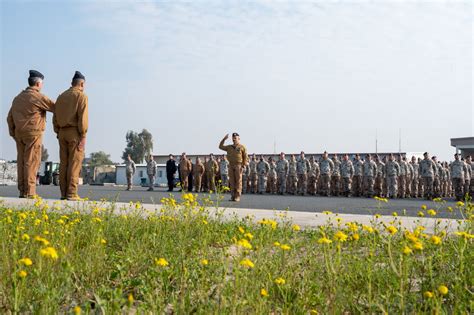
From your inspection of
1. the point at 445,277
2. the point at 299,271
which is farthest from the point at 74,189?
the point at 445,277

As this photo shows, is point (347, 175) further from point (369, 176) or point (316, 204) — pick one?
point (316, 204)

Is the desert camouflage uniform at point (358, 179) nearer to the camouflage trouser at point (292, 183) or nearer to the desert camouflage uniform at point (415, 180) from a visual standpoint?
the desert camouflage uniform at point (415, 180)

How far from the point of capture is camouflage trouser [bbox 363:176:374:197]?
83.6 ft

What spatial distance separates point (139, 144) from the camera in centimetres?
11675

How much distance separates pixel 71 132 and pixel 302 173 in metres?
19.0

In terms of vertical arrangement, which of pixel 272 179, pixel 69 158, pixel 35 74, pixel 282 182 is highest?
pixel 35 74

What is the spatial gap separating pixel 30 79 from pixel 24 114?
728mm

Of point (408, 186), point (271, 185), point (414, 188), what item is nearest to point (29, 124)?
point (271, 185)

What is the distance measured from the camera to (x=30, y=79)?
1028 cm

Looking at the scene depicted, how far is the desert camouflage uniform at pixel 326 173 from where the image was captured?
26.5 metres

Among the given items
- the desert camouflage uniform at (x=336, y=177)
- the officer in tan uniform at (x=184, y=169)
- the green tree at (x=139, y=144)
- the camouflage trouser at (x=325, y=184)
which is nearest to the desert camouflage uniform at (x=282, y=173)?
the camouflage trouser at (x=325, y=184)

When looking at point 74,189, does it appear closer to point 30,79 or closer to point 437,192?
point 30,79

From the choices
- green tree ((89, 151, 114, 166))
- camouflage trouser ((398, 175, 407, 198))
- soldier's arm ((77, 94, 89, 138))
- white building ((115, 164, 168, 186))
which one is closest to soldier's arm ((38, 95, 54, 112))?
soldier's arm ((77, 94, 89, 138))

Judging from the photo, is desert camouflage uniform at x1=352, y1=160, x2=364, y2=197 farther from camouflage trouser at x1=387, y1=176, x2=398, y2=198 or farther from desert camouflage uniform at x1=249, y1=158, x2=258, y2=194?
desert camouflage uniform at x1=249, y1=158, x2=258, y2=194
